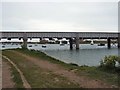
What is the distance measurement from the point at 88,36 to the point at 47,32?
23024 mm

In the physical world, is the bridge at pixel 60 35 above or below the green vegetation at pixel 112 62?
above

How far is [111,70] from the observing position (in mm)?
20312

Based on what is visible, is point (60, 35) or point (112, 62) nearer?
point (112, 62)

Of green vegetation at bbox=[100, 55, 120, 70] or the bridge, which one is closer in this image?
green vegetation at bbox=[100, 55, 120, 70]

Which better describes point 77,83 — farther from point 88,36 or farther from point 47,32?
point 88,36

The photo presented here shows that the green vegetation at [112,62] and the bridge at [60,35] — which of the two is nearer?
the green vegetation at [112,62]

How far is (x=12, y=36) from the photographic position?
128000mm

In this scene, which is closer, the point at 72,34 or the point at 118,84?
the point at 118,84

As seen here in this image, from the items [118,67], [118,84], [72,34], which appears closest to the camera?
[118,84]

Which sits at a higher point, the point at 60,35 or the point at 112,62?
the point at 60,35

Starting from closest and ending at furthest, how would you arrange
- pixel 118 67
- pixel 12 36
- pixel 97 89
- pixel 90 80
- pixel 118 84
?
pixel 97 89 < pixel 118 84 < pixel 90 80 < pixel 118 67 < pixel 12 36

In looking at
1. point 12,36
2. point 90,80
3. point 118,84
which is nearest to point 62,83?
point 90,80

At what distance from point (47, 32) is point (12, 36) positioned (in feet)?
56.5

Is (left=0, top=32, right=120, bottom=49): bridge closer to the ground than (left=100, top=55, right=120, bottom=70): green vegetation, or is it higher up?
higher up
